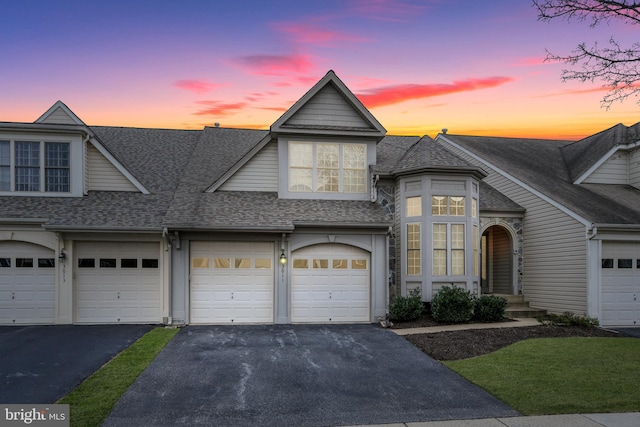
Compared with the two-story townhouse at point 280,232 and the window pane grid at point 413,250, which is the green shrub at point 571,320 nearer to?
the two-story townhouse at point 280,232

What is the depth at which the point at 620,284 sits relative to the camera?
52.2ft

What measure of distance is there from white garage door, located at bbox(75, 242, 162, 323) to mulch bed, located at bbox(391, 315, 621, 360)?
8275mm

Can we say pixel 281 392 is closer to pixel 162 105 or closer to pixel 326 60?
pixel 326 60

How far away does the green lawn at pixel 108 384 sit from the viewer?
6773 mm

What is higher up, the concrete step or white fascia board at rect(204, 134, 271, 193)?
white fascia board at rect(204, 134, 271, 193)

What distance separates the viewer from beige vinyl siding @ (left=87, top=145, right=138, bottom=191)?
1658 centimetres

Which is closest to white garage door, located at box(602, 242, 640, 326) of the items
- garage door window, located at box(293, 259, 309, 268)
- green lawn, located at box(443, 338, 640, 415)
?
green lawn, located at box(443, 338, 640, 415)

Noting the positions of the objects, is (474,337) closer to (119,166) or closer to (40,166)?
(119,166)

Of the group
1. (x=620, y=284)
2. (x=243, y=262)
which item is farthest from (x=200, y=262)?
(x=620, y=284)

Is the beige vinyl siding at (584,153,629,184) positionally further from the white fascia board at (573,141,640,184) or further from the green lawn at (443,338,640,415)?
the green lawn at (443,338,640,415)

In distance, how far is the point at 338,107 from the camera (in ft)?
54.5

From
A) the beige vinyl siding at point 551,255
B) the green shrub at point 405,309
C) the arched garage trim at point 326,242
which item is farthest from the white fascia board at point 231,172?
the beige vinyl siding at point 551,255

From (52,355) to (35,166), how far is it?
818cm

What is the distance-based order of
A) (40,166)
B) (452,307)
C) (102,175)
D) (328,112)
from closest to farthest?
1. (452,307)
2. (40,166)
3. (328,112)
4. (102,175)
